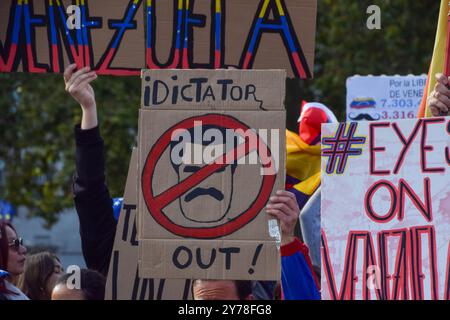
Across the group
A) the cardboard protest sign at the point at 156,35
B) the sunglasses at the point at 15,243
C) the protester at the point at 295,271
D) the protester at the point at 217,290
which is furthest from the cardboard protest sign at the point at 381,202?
the sunglasses at the point at 15,243

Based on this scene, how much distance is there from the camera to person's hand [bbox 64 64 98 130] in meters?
4.30

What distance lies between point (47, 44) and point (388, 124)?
1.41 m

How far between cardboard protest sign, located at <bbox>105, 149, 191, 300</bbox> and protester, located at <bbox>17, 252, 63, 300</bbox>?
4.06ft

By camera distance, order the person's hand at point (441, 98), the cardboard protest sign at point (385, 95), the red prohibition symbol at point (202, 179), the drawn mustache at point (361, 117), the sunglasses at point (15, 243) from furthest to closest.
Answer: the cardboard protest sign at point (385, 95) < the drawn mustache at point (361, 117) < the sunglasses at point (15, 243) < the person's hand at point (441, 98) < the red prohibition symbol at point (202, 179)

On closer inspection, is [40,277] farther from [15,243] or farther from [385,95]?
[385,95]

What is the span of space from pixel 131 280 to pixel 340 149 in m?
1.03

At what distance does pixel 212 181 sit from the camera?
3867mm

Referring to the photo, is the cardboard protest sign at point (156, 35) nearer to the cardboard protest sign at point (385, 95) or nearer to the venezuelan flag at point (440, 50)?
the venezuelan flag at point (440, 50)

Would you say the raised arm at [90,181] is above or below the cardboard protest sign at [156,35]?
below

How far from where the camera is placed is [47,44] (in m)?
4.49

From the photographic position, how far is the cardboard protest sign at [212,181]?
3857 mm

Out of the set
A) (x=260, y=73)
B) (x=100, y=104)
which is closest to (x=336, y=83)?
(x=100, y=104)

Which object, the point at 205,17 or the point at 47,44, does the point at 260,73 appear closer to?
the point at 205,17

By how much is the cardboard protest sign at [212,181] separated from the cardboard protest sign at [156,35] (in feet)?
1.67
